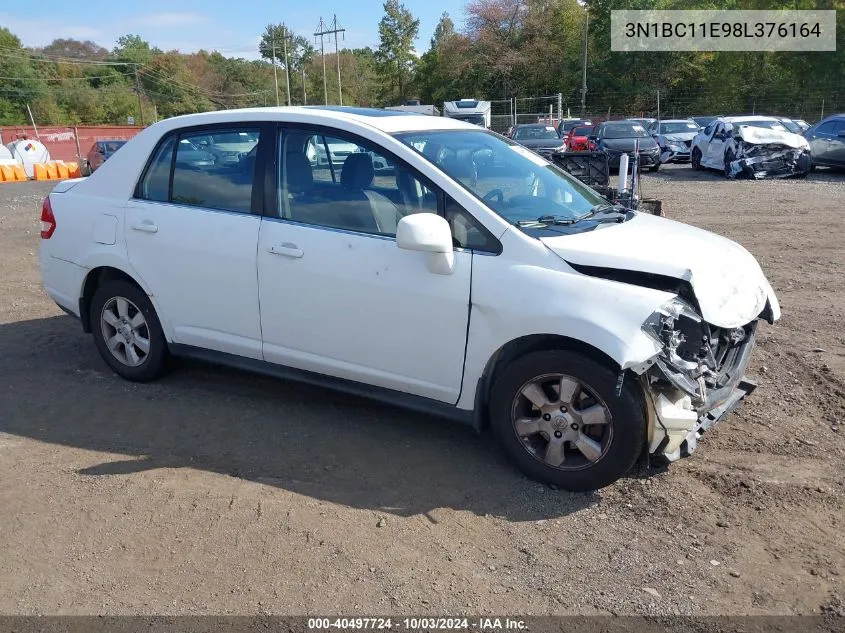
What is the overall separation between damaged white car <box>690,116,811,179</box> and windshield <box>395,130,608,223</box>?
1608 centimetres

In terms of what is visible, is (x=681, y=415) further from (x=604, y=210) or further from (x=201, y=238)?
(x=201, y=238)

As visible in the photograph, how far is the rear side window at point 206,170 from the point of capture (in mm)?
4680

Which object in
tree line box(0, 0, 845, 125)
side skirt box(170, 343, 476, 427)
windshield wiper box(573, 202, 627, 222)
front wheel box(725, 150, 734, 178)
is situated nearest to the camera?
side skirt box(170, 343, 476, 427)

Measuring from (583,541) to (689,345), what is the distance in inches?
42.5

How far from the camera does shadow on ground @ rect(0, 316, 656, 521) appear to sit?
3836 mm

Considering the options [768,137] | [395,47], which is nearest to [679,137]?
[768,137]

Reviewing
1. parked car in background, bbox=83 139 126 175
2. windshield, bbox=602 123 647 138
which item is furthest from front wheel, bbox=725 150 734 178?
parked car in background, bbox=83 139 126 175

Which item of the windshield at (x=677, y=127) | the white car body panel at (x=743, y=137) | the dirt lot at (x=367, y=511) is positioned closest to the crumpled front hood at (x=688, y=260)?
the dirt lot at (x=367, y=511)

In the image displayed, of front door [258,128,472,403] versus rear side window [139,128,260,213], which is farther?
rear side window [139,128,260,213]

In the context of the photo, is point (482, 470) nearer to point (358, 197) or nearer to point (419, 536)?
point (419, 536)

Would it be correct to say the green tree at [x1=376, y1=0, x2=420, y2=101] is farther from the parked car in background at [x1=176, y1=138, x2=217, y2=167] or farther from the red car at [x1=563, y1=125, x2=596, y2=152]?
the parked car in background at [x1=176, y1=138, x2=217, y2=167]

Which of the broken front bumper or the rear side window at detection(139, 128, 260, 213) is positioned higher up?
the rear side window at detection(139, 128, 260, 213)

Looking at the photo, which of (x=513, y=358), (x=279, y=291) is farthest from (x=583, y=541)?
(x=279, y=291)

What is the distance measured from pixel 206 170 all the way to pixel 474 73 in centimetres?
6201
